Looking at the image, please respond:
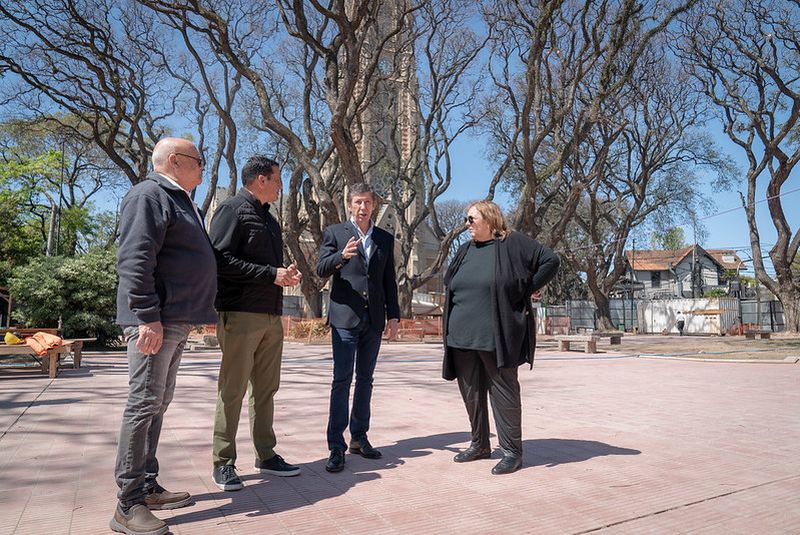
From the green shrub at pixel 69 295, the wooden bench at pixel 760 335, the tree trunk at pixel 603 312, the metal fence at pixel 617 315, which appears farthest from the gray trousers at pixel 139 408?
the tree trunk at pixel 603 312

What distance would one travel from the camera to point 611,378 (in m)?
9.81

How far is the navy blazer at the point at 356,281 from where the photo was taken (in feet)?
13.7

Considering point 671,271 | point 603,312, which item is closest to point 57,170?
point 603,312

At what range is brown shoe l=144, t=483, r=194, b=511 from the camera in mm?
3078

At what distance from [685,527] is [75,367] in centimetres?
1034

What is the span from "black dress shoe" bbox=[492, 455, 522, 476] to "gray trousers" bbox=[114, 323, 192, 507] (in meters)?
2.08

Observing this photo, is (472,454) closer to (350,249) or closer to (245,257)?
(350,249)

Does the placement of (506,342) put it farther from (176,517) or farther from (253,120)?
(253,120)

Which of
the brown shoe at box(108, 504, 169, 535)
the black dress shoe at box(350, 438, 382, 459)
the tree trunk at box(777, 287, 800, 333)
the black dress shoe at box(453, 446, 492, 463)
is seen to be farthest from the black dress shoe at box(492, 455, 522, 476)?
the tree trunk at box(777, 287, 800, 333)

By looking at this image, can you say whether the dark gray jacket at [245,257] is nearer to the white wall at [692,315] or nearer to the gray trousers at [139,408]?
the gray trousers at [139,408]

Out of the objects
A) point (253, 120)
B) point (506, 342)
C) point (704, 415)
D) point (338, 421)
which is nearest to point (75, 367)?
point (338, 421)

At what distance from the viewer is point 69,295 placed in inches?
591

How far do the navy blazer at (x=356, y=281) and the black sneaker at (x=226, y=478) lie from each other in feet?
3.81

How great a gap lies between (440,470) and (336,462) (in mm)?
676
